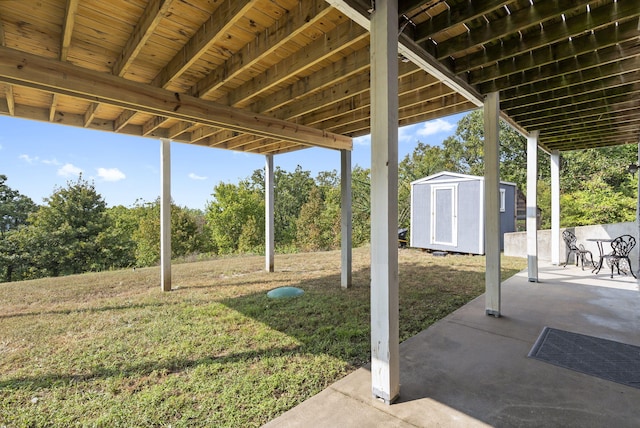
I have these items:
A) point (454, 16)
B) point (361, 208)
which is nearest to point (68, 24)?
point (454, 16)

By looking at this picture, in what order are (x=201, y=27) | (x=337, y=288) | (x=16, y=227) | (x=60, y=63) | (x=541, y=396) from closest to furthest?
1. (x=541, y=396)
2. (x=201, y=27)
3. (x=60, y=63)
4. (x=337, y=288)
5. (x=16, y=227)

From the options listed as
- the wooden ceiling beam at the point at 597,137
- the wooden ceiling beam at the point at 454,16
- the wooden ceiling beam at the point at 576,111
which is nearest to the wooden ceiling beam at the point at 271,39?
the wooden ceiling beam at the point at 454,16

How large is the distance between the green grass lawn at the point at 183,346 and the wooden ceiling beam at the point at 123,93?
2.40m

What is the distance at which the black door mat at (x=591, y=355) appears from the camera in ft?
7.15

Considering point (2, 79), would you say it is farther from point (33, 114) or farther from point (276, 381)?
point (276, 381)

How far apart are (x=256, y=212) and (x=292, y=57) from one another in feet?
59.0

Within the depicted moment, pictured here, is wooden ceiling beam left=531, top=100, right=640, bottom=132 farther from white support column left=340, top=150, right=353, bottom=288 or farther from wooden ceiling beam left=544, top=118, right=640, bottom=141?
white support column left=340, top=150, right=353, bottom=288

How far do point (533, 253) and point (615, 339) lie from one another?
256cm

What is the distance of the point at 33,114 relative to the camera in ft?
12.3

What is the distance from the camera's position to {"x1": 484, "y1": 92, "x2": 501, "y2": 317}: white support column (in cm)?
333

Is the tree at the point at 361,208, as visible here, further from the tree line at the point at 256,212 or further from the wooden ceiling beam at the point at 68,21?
the wooden ceiling beam at the point at 68,21

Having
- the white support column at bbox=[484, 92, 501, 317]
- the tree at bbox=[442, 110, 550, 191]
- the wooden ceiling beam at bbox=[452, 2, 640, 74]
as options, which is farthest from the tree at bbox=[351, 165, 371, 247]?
the wooden ceiling beam at bbox=[452, 2, 640, 74]

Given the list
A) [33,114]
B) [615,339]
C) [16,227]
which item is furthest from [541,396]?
[16,227]

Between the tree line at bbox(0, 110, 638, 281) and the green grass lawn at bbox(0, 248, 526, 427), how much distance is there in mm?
9647
